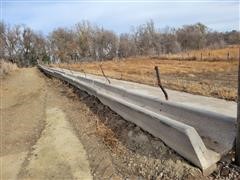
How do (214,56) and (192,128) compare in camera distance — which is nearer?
(192,128)

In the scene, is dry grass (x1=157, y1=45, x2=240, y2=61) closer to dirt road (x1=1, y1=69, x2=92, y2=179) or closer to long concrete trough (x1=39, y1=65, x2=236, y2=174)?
dirt road (x1=1, y1=69, x2=92, y2=179)

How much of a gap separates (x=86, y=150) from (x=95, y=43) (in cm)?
11059

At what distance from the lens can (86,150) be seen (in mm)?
7062

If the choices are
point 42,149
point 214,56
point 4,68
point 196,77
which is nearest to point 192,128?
point 42,149

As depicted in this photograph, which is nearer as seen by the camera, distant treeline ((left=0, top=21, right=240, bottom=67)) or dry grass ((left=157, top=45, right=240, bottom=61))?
dry grass ((left=157, top=45, right=240, bottom=61))

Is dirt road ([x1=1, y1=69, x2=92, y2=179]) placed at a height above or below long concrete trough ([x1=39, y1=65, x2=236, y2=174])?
below

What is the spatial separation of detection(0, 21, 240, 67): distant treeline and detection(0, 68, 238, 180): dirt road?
91921 mm

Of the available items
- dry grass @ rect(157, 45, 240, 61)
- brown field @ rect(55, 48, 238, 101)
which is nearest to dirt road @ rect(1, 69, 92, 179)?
brown field @ rect(55, 48, 238, 101)

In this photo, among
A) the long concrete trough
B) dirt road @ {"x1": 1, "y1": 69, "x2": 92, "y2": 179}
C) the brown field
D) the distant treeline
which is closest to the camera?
the long concrete trough

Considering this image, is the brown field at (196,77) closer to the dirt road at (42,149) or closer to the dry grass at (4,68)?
the dirt road at (42,149)

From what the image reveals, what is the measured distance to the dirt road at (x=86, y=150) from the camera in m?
5.60

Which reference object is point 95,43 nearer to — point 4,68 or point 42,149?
point 4,68

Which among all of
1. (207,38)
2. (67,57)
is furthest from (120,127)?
(207,38)

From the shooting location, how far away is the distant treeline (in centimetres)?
10906
